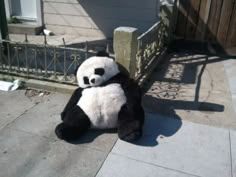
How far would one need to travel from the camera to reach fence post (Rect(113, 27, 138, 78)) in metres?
3.53

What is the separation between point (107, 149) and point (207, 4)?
422 cm

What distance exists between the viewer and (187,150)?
9.89ft

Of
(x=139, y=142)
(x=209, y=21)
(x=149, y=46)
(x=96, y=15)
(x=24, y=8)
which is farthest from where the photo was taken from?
(x=24, y=8)

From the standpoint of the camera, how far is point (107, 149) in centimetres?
301

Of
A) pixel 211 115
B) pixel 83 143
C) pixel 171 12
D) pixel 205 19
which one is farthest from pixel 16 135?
pixel 205 19

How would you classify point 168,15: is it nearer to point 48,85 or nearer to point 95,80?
point 48,85

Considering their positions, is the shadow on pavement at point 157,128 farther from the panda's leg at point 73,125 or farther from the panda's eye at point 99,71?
the panda's eye at point 99,71

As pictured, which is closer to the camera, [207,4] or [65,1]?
[207,4]

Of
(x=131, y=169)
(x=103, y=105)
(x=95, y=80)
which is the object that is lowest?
(x=131, y=169)

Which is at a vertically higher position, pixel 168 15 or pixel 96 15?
pixel 168 15

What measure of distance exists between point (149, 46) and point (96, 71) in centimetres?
196

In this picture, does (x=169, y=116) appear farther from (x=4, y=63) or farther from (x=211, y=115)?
(x=4, y=63)

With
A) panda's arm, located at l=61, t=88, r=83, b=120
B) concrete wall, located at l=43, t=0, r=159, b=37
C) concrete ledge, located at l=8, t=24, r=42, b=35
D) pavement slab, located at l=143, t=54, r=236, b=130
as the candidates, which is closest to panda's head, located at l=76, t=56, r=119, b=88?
panda's arm, located at l=61, t=88, r=83, b=120

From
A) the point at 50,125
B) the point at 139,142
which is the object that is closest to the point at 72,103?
the point at 50,125
